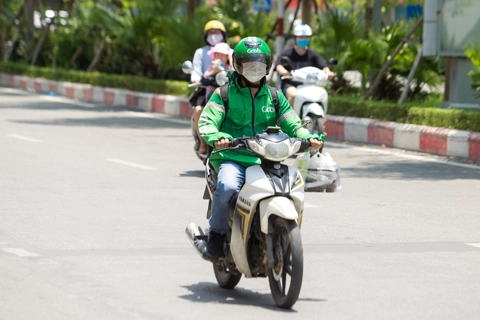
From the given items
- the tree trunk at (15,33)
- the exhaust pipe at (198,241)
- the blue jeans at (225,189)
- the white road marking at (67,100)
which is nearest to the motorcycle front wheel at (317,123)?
the exhaust pipe at (198,241)

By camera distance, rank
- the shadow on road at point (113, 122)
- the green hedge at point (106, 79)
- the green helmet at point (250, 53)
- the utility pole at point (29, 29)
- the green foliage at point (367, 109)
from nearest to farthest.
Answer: the green helmet at point (250, 53)
the green foliage at point (367, 109)
the shadow on road at point (113, 122)
the green hedge at point (106, 79)
the utility pole at point (29, 29)

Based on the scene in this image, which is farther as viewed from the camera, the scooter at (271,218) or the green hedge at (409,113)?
the green hedge at (409,113)

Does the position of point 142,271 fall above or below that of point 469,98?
below

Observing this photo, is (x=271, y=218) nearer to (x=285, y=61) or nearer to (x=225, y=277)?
(x=225, y=277)

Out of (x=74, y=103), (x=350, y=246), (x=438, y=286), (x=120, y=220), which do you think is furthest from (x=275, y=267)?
(x=74, y=103)

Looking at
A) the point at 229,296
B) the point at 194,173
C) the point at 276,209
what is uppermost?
the point at 276,209

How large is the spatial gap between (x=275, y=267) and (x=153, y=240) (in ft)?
7.38

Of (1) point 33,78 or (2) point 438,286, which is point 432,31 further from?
(1) point 33,78

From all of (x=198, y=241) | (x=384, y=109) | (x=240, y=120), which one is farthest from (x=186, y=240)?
(x=384, y=109)

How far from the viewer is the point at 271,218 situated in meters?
6.05

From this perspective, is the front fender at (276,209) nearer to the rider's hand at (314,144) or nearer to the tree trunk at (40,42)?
the rider's hand at (314,144)

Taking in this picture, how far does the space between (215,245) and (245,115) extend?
2.42ft

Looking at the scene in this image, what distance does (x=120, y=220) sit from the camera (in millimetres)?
9023

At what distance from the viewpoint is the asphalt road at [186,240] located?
6.12 m
